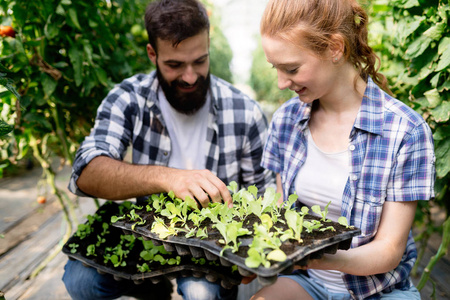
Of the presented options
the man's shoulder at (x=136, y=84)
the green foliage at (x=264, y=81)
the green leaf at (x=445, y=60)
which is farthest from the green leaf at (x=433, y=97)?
the green foliage at (x=264, y=81)

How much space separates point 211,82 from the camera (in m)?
1.87

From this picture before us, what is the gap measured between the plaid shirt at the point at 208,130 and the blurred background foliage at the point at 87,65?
0.26 metres

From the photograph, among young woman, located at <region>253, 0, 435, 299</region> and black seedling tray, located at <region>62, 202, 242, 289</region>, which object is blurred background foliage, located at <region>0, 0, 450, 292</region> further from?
black seedling tray, located at <region>62, 202, 242, 289</region>

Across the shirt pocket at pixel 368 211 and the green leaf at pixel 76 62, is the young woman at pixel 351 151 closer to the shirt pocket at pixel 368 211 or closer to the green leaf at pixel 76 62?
the shirt pocket at pixel 368 211

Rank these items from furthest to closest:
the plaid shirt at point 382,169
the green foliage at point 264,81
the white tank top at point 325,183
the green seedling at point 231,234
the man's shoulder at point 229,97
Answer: the green foliage at point 264,81
the man's shoulder at point 229,97
the white tank top at point 325,183
the plaid shirt at point 382,169
the green seedling at point 231,234

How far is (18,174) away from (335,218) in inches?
150

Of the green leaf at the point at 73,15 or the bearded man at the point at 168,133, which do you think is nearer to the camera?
the bearded man at the point at 168,133

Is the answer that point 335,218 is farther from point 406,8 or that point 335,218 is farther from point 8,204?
point 8,204

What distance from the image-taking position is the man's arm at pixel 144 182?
1.06 meters

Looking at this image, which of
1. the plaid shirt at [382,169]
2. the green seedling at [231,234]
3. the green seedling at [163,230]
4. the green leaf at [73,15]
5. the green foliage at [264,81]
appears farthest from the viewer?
the green foliage at [264,81]

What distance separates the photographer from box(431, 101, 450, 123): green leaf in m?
1.24

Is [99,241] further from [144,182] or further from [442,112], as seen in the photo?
[442,112]

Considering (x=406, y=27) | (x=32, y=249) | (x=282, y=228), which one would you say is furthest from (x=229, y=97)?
(x=32, y=249)

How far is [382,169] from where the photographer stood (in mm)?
1067
